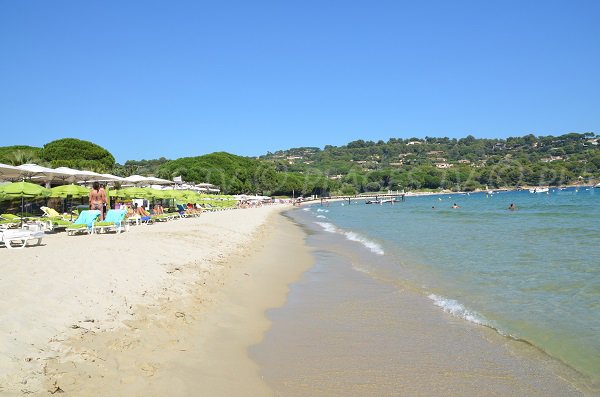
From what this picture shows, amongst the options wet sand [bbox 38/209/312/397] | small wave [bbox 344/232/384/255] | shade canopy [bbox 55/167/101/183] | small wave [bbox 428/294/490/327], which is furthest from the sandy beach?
shade canopy [bbox 55/167/101/183]

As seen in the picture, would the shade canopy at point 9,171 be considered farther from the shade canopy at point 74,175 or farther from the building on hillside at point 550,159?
the building on hillside at point 550,159

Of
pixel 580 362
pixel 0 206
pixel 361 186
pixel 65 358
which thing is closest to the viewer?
pixel 65 358

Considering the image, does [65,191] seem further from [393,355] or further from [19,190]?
[393,355]

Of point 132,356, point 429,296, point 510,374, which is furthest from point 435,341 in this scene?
point 132,356

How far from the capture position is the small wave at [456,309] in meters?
7.18

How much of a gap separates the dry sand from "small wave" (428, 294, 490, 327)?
9.60ft

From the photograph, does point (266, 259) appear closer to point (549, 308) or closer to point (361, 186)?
point (549, 308)

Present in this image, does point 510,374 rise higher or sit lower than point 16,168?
lower

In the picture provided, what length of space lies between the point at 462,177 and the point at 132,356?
16149cm

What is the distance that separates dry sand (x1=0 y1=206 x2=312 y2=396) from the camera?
4066mm

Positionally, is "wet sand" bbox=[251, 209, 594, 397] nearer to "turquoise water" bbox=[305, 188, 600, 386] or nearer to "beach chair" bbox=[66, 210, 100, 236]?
"turquoise water" bbox=[305, 188, 600, 386]

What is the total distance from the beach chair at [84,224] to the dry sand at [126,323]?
175 inches

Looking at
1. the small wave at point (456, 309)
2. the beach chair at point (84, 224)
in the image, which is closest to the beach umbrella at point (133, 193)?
the beach chair at point (84, 224)

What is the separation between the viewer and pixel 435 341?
611 centimetres
